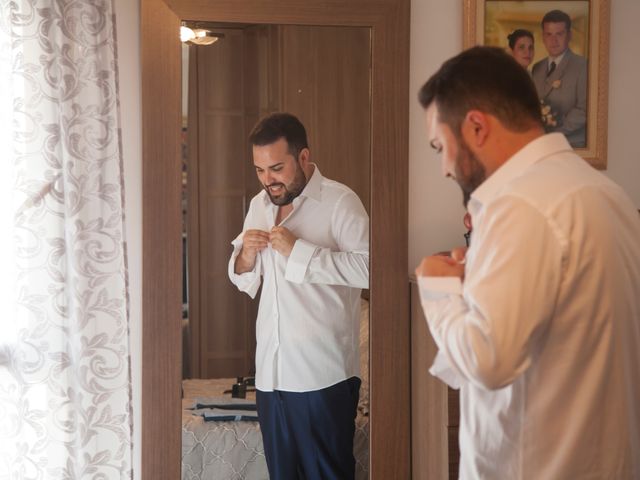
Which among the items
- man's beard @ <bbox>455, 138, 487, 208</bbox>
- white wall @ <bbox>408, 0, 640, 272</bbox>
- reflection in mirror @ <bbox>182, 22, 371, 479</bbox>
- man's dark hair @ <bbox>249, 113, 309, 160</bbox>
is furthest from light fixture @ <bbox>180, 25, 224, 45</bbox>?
man's beard @ <bbox>455, 138, 487, 208</bbox>

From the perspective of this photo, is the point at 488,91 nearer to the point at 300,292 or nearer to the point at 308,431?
the point at 300,292

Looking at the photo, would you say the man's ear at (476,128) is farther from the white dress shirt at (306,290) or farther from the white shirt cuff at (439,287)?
the white dress shirt at (306,290)

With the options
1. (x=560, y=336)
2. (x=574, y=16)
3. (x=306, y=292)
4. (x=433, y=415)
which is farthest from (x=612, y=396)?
(x=574, y=16)

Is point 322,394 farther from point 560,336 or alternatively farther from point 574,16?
point 574,16

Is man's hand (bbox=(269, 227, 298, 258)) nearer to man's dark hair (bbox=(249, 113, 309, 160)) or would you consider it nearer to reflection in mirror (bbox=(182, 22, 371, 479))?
reflection in mirror (bbox=(182, 22, 371, 479))

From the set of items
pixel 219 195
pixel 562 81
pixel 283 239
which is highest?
pixel 562 81

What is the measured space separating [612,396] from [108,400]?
1521 millimetres

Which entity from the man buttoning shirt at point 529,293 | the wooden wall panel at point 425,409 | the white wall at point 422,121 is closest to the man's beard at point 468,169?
the man buttoning shirt at point 529,293

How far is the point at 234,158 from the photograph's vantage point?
247cm

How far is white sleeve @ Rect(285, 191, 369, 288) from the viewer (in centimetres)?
251

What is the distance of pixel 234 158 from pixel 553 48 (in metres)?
1.10

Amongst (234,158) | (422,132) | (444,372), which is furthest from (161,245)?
(444,372)

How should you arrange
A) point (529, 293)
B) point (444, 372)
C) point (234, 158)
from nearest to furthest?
1. point (529, 293)
2. point (444, 372)
3. point (234, 158)

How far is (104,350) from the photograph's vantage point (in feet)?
7.97
